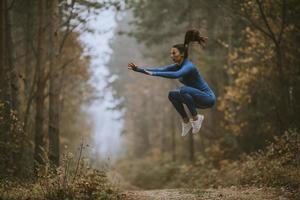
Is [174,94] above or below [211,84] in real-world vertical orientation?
below

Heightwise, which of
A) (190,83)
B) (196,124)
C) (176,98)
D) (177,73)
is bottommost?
(196,124)

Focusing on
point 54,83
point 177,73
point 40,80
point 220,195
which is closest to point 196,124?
point 177,73

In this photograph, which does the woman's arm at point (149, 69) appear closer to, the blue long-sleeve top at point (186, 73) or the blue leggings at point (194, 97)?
the blue long-sleeve top at point (186, 73)

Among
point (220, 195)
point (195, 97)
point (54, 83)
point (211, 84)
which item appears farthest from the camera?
point (211, 84)

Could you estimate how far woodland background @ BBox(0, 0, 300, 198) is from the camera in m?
11.6

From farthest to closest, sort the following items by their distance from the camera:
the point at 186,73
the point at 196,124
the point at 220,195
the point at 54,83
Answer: the point at 54,83, the point at 196,124, the point at 220,195, the point at 186,73

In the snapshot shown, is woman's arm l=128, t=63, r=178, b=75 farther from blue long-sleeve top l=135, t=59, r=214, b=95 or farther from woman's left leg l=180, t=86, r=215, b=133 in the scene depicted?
woman's left leg l=180, t=86, r=215, b=133

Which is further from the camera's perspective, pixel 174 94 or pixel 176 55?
pixel 174 94

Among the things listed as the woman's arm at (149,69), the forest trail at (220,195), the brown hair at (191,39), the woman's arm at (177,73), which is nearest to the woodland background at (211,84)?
the forest trail at (220,195)

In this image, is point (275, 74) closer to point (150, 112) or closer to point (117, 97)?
point (150, 112)

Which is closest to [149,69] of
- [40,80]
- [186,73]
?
[186,73]

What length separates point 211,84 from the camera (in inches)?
924

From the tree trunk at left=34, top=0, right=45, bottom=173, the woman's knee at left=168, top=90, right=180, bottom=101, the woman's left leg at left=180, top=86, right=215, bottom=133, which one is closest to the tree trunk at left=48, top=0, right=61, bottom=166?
the tree trunk at left=34, top=0, right=45, bottom=173

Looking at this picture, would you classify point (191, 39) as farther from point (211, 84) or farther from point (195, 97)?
point (211, 84)
